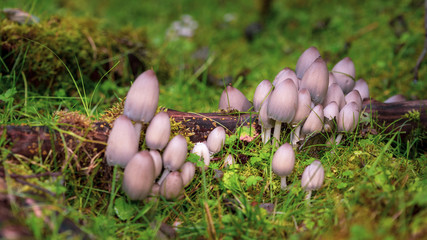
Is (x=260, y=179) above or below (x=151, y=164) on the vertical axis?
below

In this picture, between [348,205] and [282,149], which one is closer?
[348,205]

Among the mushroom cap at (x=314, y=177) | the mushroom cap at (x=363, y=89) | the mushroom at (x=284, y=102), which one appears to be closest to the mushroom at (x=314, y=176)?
the mushroom cap at (x=314, y=177)

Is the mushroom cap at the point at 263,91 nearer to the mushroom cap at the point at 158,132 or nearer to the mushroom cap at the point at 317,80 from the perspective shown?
the mushroom cap at the point at 317,80

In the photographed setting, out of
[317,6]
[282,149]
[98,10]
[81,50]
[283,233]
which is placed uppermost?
[317,6]

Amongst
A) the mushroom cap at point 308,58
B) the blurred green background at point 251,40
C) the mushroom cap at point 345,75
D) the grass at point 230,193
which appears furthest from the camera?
the blurred green background at point 251,40

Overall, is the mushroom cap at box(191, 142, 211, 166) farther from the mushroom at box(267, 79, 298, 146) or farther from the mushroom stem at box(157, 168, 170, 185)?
the mushroom at box(267, 79, 298, 146)

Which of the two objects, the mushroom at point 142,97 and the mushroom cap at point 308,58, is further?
the mushroom cap at point 308,58

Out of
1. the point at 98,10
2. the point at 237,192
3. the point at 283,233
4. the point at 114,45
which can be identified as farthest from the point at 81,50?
the point at 98,10

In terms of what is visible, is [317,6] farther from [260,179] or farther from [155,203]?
[155,203]
